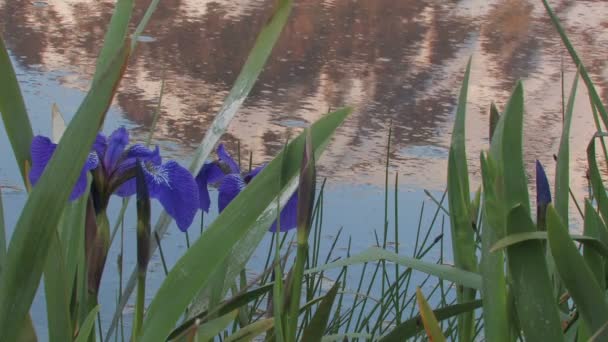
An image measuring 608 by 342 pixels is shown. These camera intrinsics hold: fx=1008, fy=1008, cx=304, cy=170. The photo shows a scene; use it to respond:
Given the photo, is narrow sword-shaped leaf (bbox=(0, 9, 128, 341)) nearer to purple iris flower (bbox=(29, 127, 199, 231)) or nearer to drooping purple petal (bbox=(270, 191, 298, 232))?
purple iris flower (bbox=(29, 127, 199, 231))

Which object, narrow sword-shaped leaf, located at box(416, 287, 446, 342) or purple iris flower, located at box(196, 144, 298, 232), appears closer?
narrow sword-shaped leaf, located at box(416, 287, 446, 342)

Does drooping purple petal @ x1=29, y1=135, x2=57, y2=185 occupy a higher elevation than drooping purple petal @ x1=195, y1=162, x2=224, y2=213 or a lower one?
higher

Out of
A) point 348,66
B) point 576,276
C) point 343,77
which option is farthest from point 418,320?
point 348,66

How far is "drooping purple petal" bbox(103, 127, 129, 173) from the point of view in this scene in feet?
2.64

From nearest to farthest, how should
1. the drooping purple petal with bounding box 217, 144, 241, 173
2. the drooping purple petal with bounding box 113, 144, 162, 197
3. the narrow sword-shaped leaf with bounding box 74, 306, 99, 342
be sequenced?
the narrow sword-shaped leaf with bounding box 74, 306, 99, 342 < the drooping purple petal with bounding box 113, 144, 162, 197 < the drooping purple petal with bounding box 217, 144, 241, 173

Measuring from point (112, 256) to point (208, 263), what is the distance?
1206mm

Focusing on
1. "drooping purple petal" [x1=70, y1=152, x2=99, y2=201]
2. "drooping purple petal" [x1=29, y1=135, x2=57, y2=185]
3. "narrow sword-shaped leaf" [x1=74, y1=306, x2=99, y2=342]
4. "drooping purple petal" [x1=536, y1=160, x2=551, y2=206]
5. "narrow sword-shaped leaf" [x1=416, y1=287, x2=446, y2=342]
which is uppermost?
"drooping purple petal" [x1=536, y1=160, x2=551, y2=206]

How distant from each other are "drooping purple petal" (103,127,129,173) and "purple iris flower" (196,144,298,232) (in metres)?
0.10

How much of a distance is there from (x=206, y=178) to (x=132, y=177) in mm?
120

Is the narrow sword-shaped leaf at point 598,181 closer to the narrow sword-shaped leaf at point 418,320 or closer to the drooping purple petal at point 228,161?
the narrow sword-shaped leaf at point 418,320

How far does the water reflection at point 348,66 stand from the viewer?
264cm

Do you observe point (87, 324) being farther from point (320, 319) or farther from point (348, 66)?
point (348, 66)

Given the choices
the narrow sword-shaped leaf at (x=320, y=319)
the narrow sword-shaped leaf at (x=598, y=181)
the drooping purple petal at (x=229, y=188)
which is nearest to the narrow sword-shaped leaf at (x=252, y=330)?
the narrow sword-shaped leaf at (x=320, y=319)

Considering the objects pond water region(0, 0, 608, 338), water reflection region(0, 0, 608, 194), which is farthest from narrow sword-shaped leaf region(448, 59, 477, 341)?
water reflection region(0, 0, 608, 194)
